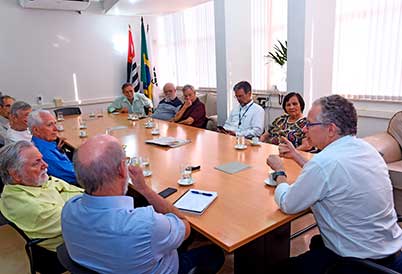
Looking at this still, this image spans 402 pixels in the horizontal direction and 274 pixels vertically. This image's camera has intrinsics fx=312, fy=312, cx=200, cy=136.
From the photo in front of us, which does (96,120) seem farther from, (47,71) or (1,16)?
(1,16)

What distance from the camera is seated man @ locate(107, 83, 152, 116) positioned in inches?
199

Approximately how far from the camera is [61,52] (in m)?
5.86

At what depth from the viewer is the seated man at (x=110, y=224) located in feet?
3.43

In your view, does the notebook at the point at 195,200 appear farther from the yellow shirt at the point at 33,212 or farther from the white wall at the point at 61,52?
the white wall at the point at 61,52

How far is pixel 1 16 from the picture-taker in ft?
17.2

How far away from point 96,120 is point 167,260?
3.52m

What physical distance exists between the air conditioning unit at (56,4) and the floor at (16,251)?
13.4ft

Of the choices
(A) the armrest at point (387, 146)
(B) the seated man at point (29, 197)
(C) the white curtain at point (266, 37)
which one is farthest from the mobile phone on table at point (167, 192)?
(C) the white curtain at point (266, 37)

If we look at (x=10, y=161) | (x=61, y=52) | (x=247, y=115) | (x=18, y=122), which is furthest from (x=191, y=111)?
(x=61, y=52)

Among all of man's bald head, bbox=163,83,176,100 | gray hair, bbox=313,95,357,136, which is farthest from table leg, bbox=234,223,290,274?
man's bald head, bbox=163,83,176,100

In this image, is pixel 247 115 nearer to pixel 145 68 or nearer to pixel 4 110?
pixel 4 110

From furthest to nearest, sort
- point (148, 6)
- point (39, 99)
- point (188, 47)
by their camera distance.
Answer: point (188, 47) < point (39, 99) < point (148, 6)

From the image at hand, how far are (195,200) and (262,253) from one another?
0.48 metres

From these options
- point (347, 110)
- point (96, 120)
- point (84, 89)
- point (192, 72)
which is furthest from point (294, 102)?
point (84, 89)
